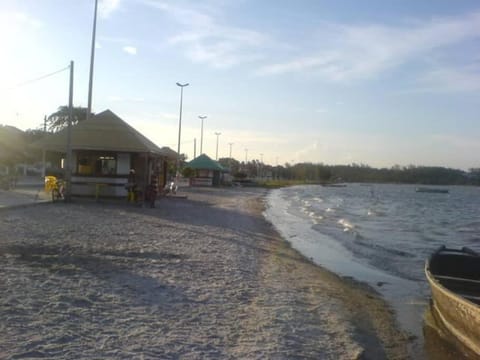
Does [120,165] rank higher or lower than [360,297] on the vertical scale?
higher

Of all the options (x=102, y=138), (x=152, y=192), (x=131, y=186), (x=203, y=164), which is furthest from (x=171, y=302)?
(x=203, y=164)

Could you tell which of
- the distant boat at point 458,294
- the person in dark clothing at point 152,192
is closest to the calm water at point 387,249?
the distant boat at point 458,294

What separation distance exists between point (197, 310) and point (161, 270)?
9.36 ft

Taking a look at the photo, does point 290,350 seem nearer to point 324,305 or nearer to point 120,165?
point 324,305

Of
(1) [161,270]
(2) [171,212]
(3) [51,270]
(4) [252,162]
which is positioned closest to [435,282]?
(1) [161,270]

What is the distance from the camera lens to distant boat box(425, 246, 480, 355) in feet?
24.9

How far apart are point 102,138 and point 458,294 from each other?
821 inches

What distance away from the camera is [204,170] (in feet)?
229

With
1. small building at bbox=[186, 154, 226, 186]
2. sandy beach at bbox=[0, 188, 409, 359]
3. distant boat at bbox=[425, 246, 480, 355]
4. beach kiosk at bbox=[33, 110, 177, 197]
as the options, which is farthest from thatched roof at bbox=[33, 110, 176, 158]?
small building at bbox=[186, 154, 226, 186]

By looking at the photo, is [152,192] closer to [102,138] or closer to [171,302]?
[102,138]

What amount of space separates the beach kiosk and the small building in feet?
129

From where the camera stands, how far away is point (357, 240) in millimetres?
24031

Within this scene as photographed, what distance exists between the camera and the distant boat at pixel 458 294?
7582 mm

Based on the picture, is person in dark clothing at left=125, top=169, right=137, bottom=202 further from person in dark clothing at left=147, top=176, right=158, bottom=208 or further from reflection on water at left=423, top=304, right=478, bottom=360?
reflection on water at left=423, top=304, right=478, bottom=360
